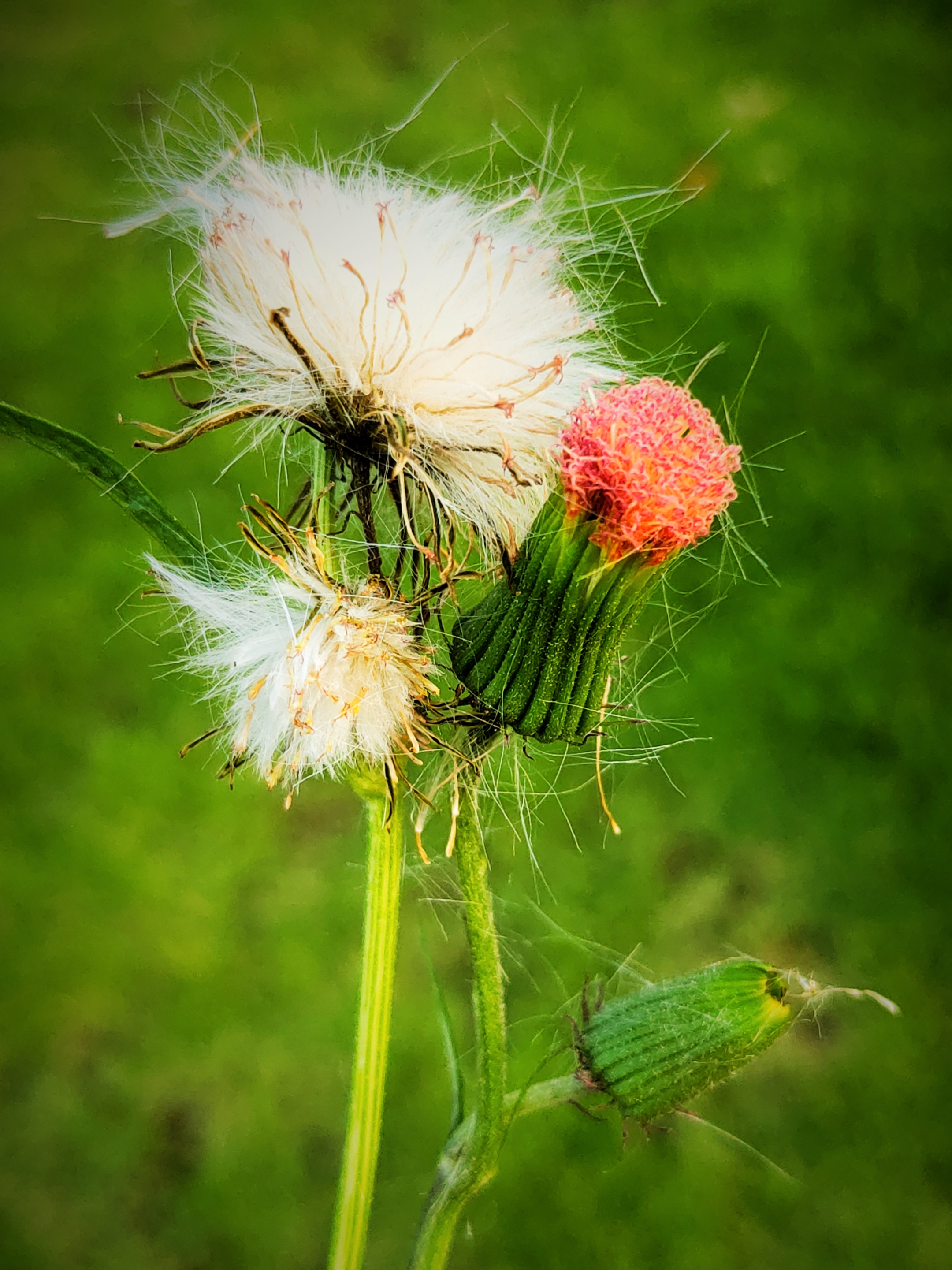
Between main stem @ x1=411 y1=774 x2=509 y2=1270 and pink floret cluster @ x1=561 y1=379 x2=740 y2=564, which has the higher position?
pink floret cluster @ x1=561 y1=379 x2=740 y2=564

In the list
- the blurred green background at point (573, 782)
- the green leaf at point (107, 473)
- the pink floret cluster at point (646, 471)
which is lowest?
the blurred green background at point (573, 782)

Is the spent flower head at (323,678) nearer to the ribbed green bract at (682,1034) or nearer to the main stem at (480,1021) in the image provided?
the main stem at (480,1021)

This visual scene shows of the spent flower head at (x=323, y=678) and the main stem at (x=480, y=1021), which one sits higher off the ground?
the spent flower head at (x=323, y=678)

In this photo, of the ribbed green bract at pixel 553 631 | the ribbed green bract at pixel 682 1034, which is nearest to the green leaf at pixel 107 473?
the ribbed green bract at pixel 553 631

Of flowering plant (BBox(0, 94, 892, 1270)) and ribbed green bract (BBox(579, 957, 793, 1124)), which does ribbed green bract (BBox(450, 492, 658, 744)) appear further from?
ribbed green bract (BBox(579, 957, 793, 1124))

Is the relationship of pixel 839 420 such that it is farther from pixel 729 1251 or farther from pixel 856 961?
pixel 729 1251

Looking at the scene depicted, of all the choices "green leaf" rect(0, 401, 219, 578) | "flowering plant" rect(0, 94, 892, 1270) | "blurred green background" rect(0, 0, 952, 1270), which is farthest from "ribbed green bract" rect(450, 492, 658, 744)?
"blurred green background" rect(0, 0, 952, 1270)
